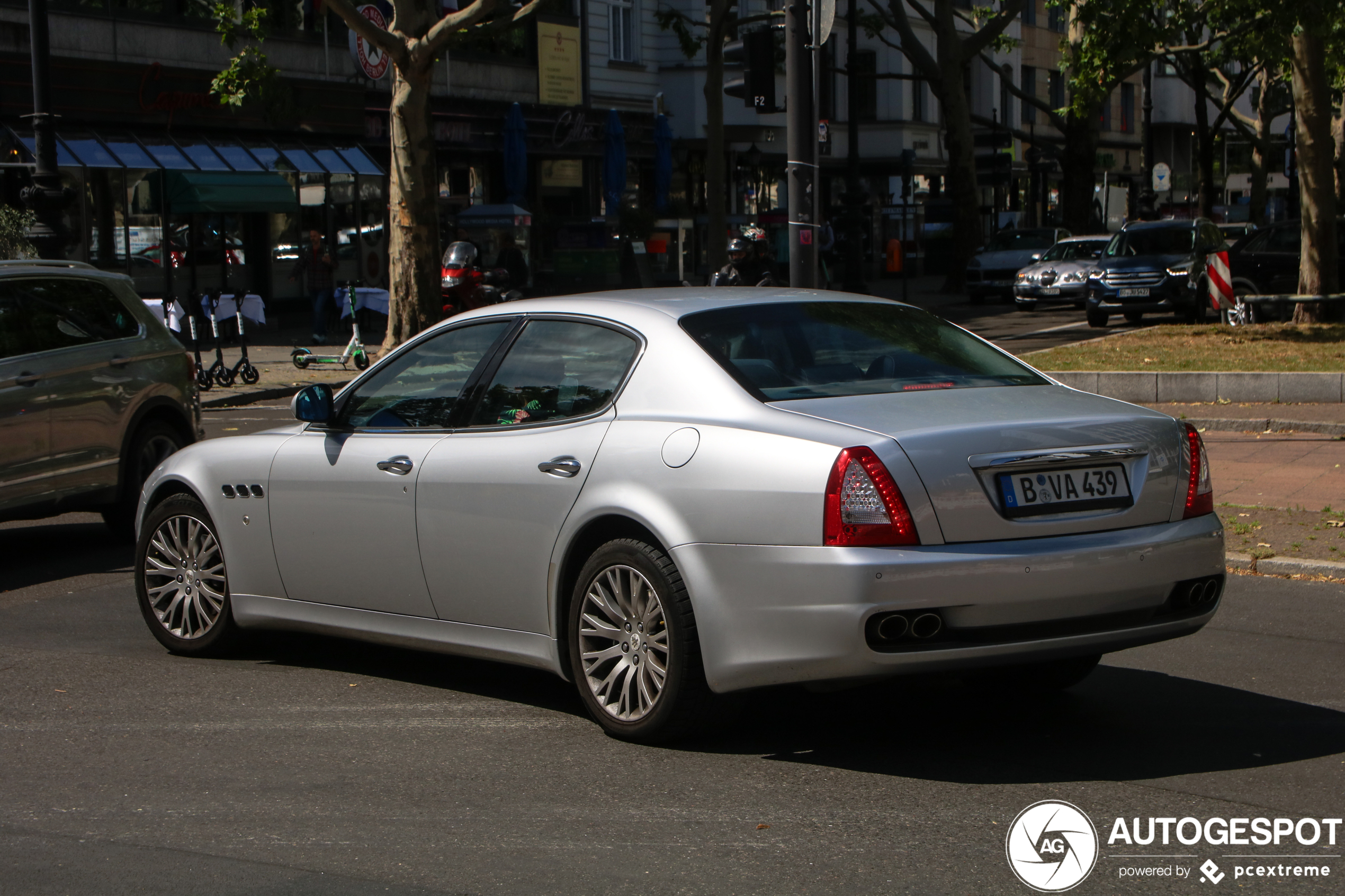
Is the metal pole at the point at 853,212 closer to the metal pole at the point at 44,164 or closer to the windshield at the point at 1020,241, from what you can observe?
the windshield at the point at 1020,241

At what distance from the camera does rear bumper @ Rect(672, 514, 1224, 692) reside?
4766 mm

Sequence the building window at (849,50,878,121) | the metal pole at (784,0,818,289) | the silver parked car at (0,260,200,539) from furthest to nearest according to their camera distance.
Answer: the building window at (849,50,878,121)
the metal pole at (784,0,818,289)
the silver parked car at (0,260,200,539)

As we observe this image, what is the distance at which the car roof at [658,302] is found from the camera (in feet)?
19.0

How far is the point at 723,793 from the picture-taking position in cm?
484

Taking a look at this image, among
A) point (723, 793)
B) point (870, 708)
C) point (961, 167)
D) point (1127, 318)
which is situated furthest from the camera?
point (961, 167)

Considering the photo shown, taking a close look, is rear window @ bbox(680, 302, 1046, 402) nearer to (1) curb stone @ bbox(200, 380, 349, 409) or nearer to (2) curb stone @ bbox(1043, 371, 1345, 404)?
(2) curb stone @ bbox(1043, 371, 1345, 404)

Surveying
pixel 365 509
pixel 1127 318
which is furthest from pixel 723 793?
pixel 1127 318

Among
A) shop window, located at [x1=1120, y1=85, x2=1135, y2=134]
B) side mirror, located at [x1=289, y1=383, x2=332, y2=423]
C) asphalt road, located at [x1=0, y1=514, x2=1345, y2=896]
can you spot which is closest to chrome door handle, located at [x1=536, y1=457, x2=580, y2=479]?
asphalt road, located at [x1=0, y1=514, x2=1345, y2=896]

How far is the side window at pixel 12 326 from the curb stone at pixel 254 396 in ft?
31.2

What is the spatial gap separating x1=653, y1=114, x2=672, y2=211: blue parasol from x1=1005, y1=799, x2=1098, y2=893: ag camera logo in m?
39.1

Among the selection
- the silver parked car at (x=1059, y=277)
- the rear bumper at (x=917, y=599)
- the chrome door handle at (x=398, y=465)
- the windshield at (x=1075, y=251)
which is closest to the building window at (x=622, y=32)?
the windshield at (x=1075, y=251)

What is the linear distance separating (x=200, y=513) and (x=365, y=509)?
1.12 metres

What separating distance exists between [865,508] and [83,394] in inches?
254

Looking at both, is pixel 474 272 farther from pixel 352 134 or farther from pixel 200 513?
pixel 352 134
